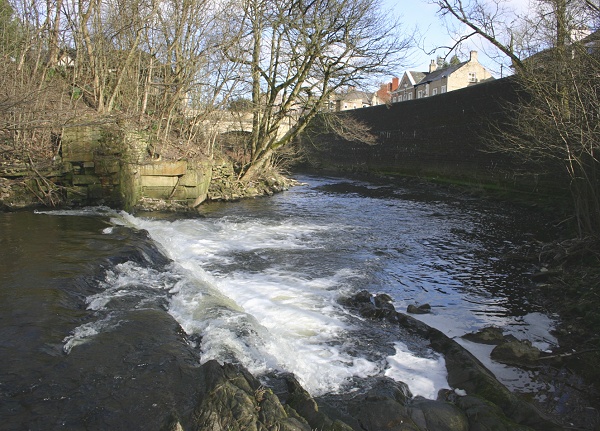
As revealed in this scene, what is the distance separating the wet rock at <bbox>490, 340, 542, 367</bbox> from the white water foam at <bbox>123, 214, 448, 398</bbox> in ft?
2.56

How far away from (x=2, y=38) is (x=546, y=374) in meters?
13.8

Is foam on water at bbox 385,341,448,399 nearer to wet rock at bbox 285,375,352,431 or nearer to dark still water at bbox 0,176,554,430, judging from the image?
dark still water at bbox 0,176,554,430

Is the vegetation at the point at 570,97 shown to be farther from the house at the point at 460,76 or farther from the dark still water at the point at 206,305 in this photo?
the house at the point at 460,76

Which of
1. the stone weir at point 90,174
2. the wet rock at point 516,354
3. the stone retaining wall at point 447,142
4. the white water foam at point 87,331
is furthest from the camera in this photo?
the stone retaining wall at point 447,142

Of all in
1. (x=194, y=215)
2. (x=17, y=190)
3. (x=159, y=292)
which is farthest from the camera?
(x=194, y=215)

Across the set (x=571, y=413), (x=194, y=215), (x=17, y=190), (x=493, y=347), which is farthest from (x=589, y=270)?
(x=17, y=190)

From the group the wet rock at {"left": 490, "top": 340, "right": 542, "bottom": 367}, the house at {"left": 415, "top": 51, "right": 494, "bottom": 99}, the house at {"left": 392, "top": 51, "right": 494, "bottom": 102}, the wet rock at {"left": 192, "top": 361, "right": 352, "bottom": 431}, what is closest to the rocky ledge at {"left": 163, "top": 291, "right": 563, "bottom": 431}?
the wet rock at {"left": 192, "top": 361, "right": 352, "bottom": 431}

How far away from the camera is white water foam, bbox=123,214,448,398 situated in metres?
4.59

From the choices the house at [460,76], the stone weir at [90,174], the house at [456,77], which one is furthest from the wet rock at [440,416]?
the house at [460,76]

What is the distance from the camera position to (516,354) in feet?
17.1

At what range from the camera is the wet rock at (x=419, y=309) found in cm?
662

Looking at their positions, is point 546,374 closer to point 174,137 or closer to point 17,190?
point 17,190

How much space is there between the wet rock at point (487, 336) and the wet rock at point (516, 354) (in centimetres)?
28

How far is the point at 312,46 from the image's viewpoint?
677 inches
